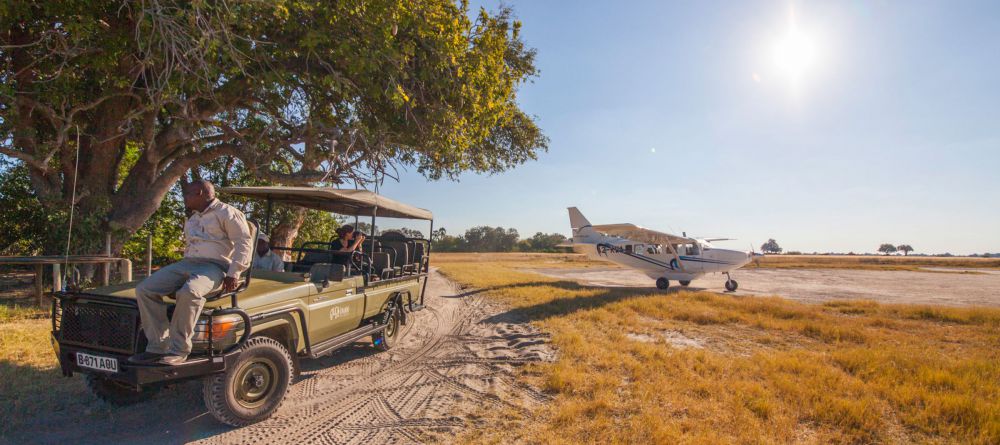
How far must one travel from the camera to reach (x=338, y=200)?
6195 mm

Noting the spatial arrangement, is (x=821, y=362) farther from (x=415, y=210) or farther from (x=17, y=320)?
(x=17, y=320)

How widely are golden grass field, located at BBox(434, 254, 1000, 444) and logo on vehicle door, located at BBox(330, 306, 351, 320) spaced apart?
2.35 meters

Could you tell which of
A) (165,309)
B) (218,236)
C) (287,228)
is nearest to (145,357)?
(165,309)

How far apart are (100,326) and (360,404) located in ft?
8.01

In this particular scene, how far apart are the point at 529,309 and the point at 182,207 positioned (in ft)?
48.5

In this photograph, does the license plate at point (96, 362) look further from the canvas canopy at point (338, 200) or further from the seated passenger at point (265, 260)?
the seated passenger at point (265, 260)

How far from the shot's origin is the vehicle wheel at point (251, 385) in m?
3.60

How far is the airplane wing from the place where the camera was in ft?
59.3

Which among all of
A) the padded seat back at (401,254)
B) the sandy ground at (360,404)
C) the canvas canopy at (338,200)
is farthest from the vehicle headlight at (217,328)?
the padded seat back at (401,254)

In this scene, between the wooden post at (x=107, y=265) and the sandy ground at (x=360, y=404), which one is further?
the wooden post at (x=107, y=265)

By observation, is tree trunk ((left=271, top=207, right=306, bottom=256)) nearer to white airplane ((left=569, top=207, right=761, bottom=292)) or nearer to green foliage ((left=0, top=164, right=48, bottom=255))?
green foliage ((left=0, top=164, right=48, bottom=255))

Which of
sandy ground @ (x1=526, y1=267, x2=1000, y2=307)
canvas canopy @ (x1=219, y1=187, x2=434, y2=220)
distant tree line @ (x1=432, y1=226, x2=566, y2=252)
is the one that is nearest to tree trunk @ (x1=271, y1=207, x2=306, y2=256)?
canvas canopy @ (x1=219, y1=187, x2=434, y2=220)

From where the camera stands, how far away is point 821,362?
242 inches

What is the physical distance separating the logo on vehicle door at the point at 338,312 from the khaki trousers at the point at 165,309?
1.70m
